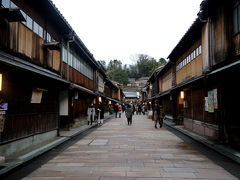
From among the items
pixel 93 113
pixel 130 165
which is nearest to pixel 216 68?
pixel 130 165

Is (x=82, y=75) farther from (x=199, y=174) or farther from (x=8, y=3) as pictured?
(x=199, y=174)

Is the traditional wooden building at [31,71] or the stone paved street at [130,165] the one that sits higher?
the traditional wooden building at [31,71]

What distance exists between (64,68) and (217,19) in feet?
34.2

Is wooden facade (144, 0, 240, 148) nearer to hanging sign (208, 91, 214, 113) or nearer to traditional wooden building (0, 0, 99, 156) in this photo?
hanging sign (208, 91, 214, 113)

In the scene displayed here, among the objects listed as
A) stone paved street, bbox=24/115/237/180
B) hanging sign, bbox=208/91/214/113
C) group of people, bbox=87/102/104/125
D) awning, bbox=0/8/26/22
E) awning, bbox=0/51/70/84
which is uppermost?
awning, bbox=0/8/26/22

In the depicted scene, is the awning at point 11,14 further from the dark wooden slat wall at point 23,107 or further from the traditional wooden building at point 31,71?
the dark wooden slat wall at point 23,107

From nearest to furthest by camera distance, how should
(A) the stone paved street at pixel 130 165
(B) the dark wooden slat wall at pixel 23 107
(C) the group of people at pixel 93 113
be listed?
(A) the stone paved street at pixel 130 165
(B) the dark wooden slat wall at pixel 23 107
(C) the group of people at pixel 93 113

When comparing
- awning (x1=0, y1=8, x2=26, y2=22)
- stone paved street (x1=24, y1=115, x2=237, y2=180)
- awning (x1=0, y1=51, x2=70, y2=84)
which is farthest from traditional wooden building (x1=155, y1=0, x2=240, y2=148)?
awning (x1=0, y1=8, x2=26, y2=22)

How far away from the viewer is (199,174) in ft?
20.6

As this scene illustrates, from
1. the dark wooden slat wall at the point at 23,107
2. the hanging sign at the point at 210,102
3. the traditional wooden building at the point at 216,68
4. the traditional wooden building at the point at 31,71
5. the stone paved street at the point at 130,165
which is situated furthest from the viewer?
the hanging sign at the point at 210,102

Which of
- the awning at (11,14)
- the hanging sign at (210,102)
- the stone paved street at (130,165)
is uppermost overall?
the awning at (11,14)

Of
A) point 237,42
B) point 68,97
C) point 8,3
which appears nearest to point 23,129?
point 8,3

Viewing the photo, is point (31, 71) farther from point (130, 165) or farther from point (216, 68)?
point (216, 68)

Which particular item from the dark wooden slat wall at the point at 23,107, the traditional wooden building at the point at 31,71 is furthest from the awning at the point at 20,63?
the dark wooden slat wall at the point at 23,107
